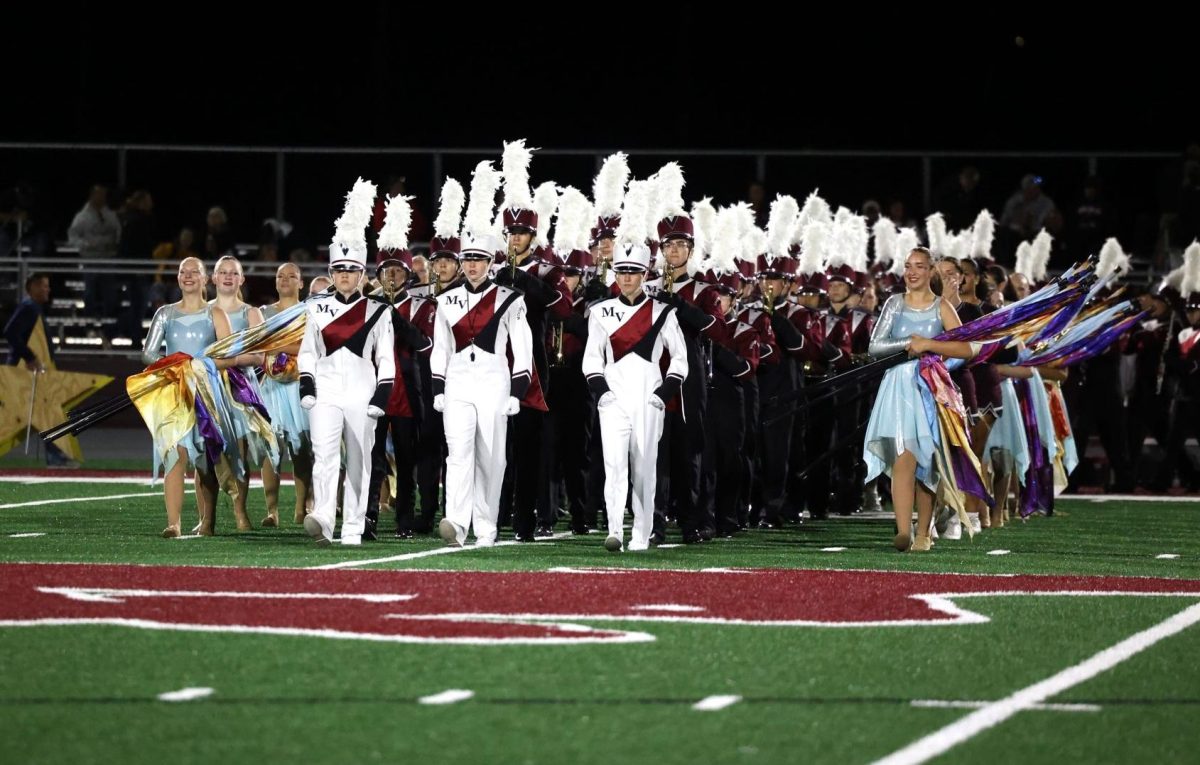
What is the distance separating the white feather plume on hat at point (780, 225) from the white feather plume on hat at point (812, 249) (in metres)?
0.13

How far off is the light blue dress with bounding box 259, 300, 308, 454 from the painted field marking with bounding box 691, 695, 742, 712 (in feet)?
25.6

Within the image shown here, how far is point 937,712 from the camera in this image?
22.1 ft

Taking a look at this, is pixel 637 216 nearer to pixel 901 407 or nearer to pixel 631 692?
pixel 901 407

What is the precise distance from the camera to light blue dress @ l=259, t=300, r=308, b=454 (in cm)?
1435

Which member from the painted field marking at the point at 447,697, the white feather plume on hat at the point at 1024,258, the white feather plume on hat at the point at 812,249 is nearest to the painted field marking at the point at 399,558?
the painted field marking at the point at 447,697

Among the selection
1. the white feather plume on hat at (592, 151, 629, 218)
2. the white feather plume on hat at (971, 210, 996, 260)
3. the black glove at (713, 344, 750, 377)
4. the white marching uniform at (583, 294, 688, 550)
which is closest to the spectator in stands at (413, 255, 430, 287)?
the white feather plume on hat at (592, 151, 629, 218)

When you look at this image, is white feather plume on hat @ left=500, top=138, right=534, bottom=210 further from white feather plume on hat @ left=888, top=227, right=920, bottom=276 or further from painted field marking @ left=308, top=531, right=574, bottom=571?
white feather plume on hat @ left=888, top=227, right=920, bottom=276

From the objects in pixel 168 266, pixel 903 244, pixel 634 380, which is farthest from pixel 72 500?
pixel 168 266

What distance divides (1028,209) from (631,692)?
17860mm

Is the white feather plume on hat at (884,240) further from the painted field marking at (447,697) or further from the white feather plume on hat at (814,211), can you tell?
the painted field marking at (447,697)

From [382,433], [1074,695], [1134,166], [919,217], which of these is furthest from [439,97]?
[1074,695]

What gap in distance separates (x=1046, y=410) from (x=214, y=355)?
21.9ft

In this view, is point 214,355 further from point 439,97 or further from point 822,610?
point 439,97

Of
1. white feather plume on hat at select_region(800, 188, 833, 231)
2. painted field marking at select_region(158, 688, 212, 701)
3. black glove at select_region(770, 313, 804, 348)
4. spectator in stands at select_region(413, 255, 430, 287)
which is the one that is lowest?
painted field marking at select_region(158, 688, 212, 701)
